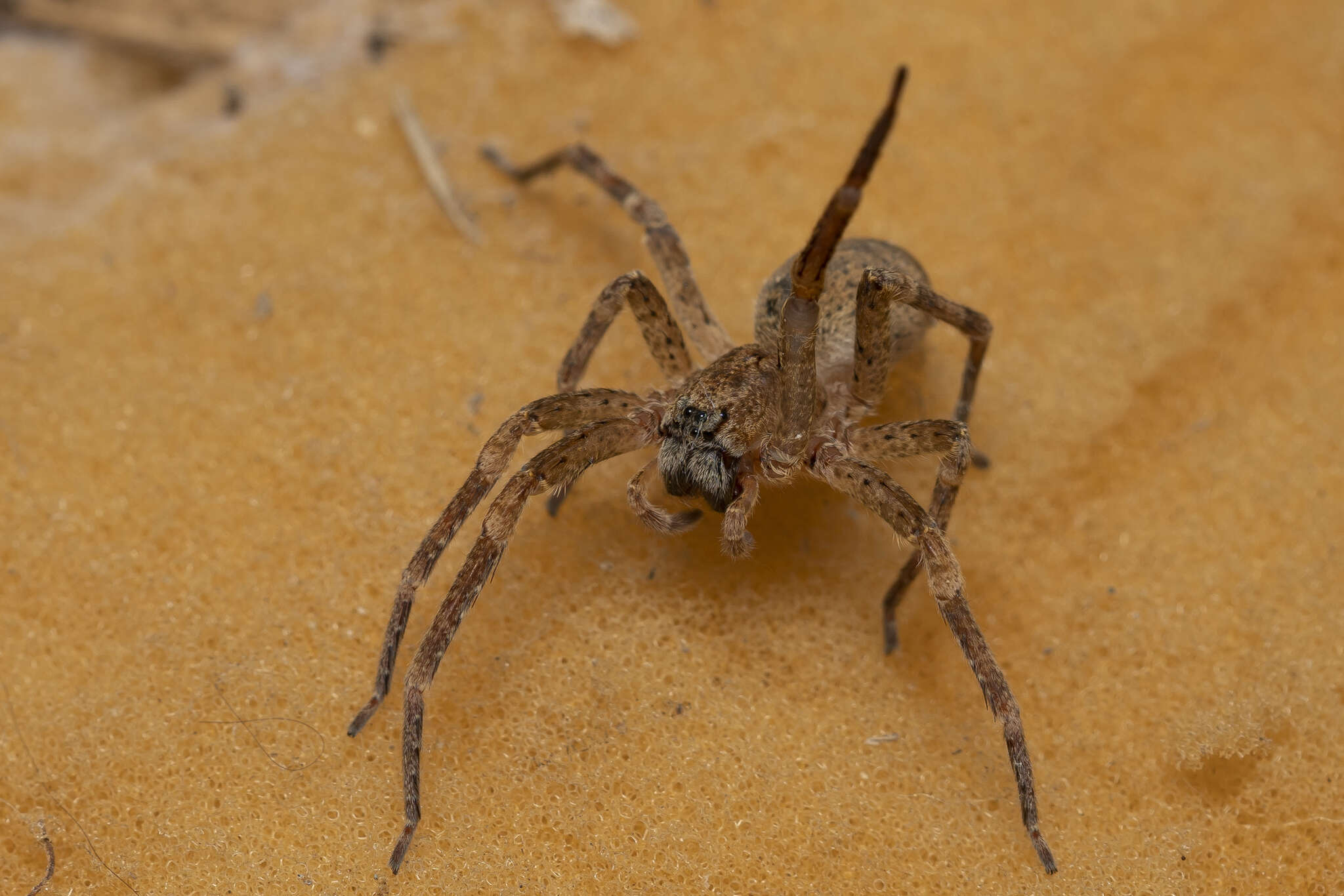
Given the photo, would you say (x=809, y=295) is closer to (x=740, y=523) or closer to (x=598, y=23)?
(x=740, y=523)

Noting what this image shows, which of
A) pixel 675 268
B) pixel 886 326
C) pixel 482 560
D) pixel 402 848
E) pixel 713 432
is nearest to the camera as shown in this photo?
pixel 402 848

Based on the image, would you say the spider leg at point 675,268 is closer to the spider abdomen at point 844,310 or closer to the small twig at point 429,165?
the spider abdomen at point 844,310

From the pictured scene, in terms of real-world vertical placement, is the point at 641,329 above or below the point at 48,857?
above

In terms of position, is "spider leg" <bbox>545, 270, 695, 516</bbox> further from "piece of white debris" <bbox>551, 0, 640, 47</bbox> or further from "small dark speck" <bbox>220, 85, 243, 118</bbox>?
"small dark speck" <bbox>220, 85, 243, 118</bbox>

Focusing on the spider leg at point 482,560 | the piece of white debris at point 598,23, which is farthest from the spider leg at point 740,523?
the piece of white debris at point 598,23

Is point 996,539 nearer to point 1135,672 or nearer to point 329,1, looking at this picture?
point 1135,672

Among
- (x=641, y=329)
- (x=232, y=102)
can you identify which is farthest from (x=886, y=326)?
(x=232, y=102)
